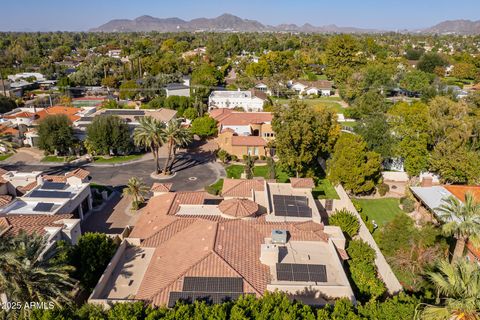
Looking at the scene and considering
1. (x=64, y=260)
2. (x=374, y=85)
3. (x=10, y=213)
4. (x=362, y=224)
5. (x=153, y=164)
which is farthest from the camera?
(x=374, y=85)

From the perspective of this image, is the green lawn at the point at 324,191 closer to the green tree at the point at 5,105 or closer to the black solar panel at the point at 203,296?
the black solar panel at the point at 203,296

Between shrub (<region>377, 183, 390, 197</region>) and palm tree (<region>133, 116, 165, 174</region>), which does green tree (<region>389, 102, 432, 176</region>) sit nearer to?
shrub (<region>377, 183, 390, 197</region>)

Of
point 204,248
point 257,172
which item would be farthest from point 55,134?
point 204,248

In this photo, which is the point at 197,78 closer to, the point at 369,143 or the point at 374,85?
the point at 374,85

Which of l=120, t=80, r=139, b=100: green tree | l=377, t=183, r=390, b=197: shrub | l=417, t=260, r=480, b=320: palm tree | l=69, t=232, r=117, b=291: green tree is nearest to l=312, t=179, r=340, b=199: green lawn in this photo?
l=377, t=183, r=390, b=197: shrub

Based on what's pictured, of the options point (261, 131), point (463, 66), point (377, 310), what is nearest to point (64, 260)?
point (377, 310)

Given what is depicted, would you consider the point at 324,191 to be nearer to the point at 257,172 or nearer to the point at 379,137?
the point at 379,137
